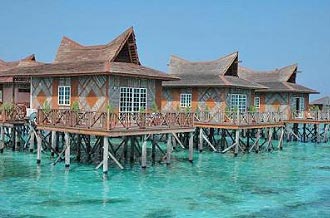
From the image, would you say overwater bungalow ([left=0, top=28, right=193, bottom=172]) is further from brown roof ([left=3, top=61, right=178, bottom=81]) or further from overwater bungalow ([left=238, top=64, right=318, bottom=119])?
overwater bungalow ([left=238, top=64, right=318, bottom=119])

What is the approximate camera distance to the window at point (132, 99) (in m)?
25.2

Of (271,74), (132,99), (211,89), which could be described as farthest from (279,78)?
(132,99)

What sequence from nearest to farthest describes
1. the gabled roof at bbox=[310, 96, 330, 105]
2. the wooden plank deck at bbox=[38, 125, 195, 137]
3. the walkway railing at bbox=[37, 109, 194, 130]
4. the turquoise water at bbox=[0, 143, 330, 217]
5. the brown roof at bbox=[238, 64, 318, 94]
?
the turquoise water at bbox=[0, 143, 330, 217] → the wooden plank deck at bbox=[38, 125, 195, 137] → the walkway railing at bbox=[37, 109, 194, 130] → the brown roof at bbox=[238, 64, 318, 94] → the gabled roof at bbox=[310, 96, 330, 105]

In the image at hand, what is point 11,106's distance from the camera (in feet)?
95.5

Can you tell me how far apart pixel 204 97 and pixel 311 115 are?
12.5 metres

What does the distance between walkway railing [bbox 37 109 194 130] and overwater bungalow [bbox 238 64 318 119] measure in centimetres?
1961

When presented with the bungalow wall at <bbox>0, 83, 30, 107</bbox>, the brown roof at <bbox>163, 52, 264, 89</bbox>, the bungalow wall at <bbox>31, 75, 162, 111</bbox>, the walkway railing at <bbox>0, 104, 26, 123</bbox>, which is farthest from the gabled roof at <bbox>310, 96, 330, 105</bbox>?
the walkway railing at <bbox>0, 104, 26, 123</bbox>

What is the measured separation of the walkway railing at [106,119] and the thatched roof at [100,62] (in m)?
2.25

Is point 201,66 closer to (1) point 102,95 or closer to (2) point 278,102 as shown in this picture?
(2) point 278,102

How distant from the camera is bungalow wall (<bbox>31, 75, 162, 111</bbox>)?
2455 cm

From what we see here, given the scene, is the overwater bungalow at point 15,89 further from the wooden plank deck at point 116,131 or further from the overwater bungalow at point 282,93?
the overwater bungalow at point 282,93

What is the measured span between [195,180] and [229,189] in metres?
2.34

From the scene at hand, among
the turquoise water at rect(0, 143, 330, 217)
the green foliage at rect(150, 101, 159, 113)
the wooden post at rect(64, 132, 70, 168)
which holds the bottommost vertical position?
the turquoise water at rect(0, 143, 330, 217)

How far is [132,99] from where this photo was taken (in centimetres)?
2584
